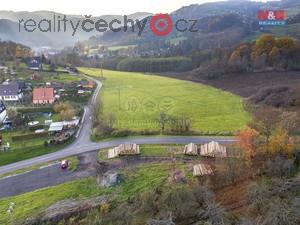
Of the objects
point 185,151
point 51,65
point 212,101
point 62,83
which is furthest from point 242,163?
point 51,65

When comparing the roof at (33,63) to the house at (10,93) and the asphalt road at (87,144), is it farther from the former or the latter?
the asphalt road at (87,144)

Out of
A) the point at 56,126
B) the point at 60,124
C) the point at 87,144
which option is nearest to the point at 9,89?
the point at 60,124

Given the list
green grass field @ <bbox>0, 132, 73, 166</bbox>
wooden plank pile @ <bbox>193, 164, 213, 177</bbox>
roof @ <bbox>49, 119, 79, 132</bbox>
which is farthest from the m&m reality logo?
wooden plank pile @ <bbox>193, 164, 213, 177</bbox>

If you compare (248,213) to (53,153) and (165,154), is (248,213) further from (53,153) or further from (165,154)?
(53,153)

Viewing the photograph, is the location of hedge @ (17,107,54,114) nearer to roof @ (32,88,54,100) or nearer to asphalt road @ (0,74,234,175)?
roof @ (32,88,54,100)

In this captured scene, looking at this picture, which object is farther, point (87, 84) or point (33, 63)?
point (33, 63)

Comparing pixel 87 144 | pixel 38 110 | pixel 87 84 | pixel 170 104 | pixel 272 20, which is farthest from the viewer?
pixel 272 20

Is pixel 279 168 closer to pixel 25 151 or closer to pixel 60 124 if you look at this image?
pixel 25 151
